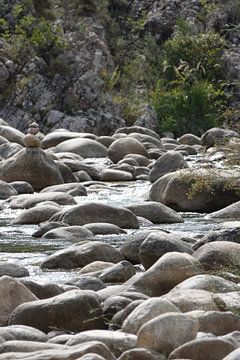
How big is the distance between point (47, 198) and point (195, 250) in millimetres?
3746

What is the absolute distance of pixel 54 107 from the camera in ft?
77.6

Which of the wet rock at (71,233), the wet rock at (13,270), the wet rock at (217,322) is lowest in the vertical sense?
the wet rock at (71,233)

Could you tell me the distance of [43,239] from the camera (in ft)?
25.3

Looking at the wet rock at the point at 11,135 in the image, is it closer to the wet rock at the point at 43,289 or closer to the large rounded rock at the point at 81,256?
the large rounded rock at the point at 81,256

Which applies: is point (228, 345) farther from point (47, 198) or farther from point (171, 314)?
point (47, 198)

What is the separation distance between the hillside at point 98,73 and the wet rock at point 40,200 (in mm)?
10384

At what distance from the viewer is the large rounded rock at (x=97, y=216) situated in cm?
832

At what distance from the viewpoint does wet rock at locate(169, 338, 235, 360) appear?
3646 mm

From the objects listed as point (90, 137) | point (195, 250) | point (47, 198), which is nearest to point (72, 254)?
point (195, 250)

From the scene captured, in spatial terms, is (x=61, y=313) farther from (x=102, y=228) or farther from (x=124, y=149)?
(x=124, y=149)

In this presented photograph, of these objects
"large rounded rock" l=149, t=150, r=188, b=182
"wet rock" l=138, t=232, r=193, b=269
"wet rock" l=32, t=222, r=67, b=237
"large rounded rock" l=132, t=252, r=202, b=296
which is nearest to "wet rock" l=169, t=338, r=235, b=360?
"large rounded rock" l=132, t=252, r=202, b=296

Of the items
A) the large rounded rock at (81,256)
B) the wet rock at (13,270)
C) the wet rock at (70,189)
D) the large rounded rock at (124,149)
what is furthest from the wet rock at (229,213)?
the large rounded rock at (124,149)

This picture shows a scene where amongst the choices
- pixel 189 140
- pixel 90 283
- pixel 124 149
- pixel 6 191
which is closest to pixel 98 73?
pixel 189 140

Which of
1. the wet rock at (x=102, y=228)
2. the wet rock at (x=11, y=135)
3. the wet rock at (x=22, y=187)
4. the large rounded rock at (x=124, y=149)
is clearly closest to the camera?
the wet rock at (x=102, y=228)
